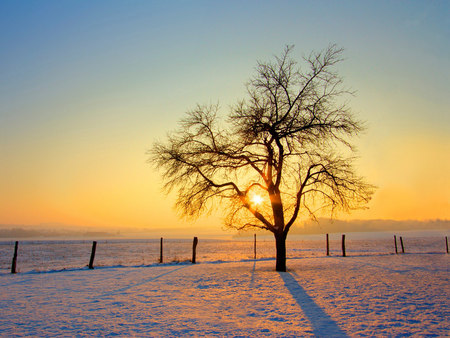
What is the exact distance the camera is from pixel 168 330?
21.3 ft

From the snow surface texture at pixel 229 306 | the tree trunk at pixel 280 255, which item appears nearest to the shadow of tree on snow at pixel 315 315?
the snow surface texture at pixel 229 306

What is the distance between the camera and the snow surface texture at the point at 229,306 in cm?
656

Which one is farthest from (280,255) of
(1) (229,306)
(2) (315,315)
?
(2) (315,315)

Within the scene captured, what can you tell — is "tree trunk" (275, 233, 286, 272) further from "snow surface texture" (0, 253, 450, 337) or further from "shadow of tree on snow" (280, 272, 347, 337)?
"shadow of tree on snow" (280, 272, 347, 337)

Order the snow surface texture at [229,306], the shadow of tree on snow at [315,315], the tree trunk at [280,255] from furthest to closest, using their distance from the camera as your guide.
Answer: the tree trunk at [280,255], the snow surface texture at [229,306], the shadow of tree on snow at [315,315]

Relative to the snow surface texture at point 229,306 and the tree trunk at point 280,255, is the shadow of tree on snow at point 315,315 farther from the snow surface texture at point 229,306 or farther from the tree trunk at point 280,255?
the tree trunk at point 280,255

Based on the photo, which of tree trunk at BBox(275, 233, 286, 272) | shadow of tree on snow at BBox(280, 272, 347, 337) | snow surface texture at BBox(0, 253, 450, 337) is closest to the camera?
shadow of tree on snow at BBox(280, 272, 347, 337)

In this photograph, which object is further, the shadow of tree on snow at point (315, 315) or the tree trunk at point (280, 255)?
the tree trunk at point (280, 255)

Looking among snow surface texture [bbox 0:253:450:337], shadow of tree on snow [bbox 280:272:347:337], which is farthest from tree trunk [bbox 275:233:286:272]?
shadow of tree on snow [bbox 280:272:347:337]

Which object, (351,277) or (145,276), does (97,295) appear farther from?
(351,277)

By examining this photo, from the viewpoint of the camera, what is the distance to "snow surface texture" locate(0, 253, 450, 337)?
21.5ft

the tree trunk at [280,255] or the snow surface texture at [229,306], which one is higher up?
the tree trunk at [280,255]

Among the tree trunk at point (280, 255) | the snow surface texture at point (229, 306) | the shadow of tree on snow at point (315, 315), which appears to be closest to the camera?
the shadow of tree on snow at point (315, 315)

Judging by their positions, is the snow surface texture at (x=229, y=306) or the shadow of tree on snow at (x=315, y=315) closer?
the shadow of tree on snow at (x=315, y=315)
